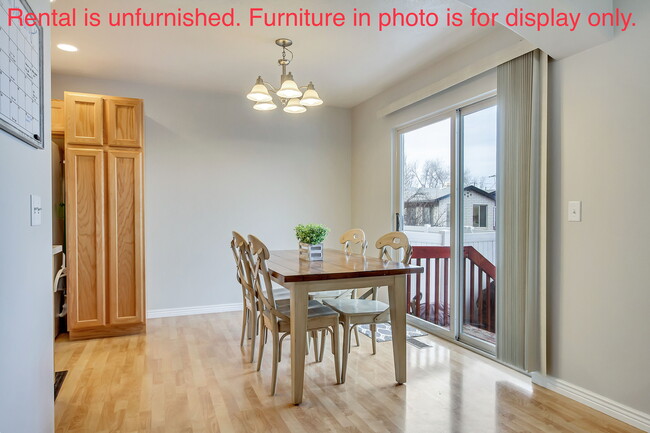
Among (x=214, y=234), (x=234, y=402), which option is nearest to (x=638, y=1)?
(x=234, y=402)

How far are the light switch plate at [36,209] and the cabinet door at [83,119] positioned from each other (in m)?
2.27

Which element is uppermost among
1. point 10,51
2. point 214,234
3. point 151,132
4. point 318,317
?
point 151,132

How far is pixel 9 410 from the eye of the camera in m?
1.20

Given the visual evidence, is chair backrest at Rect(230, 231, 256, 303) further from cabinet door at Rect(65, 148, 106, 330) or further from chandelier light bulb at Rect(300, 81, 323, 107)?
cabinet door at Rect(65, 148, 106, 330)

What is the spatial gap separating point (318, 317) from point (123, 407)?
1.21 meters

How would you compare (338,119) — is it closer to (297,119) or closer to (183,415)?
(297,119)

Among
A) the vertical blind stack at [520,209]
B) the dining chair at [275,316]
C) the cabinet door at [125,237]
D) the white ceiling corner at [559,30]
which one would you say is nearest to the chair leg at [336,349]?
the dining chair at [275,316]

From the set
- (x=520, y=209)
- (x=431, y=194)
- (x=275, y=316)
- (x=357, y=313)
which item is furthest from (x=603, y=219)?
(x=275, y=316)

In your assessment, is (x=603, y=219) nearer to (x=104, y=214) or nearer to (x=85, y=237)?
(x=104, y=214)

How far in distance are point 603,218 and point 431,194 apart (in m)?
1.67

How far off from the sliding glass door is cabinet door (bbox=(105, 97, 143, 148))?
262 cm

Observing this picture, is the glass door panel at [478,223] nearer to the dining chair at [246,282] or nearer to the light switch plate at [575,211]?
the light switch plate at [575,211]

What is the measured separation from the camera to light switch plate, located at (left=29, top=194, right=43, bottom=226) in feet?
4.67

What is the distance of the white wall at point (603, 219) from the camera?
2.05 meters
